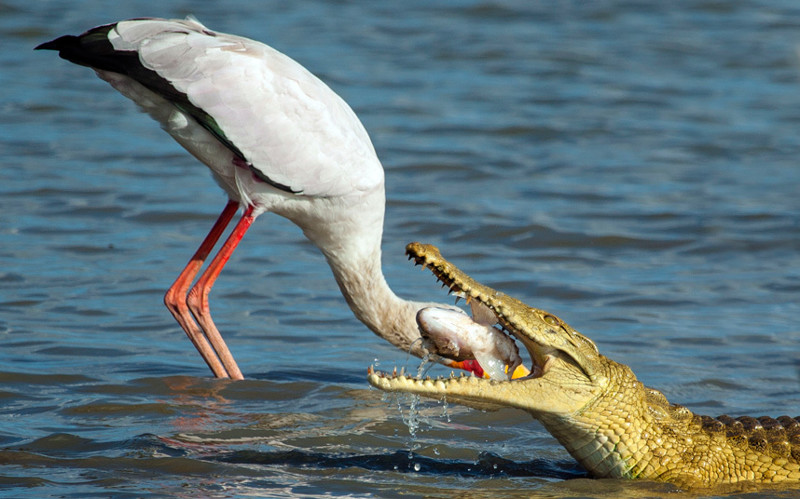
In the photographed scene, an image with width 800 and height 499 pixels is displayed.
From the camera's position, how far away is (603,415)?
15.6 feet

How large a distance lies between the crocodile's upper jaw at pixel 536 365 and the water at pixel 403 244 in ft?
1.35

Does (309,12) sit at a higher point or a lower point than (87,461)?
higher

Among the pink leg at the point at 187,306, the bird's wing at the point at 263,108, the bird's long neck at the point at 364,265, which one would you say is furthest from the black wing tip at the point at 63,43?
the bird's long neck at the point at 364,265

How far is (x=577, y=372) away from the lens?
15.6 ft

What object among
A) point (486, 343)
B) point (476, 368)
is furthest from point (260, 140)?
point (486, 343)

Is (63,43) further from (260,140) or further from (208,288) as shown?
(208,288)

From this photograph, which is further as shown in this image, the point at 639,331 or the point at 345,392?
the point at 639,331

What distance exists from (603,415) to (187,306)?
3.16m

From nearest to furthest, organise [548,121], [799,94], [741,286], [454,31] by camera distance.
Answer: [741,286] → [548,121] → [799,94] → [454,31]

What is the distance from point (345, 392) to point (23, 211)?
4428mm

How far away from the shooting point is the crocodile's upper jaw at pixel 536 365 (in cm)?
456

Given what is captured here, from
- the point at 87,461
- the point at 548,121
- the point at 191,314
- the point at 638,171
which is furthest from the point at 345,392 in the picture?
the point at 548,121

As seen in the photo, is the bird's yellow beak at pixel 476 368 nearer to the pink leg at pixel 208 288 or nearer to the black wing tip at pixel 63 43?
the pink leg at pixel 208 288

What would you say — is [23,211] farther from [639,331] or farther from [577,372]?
[577,372]
